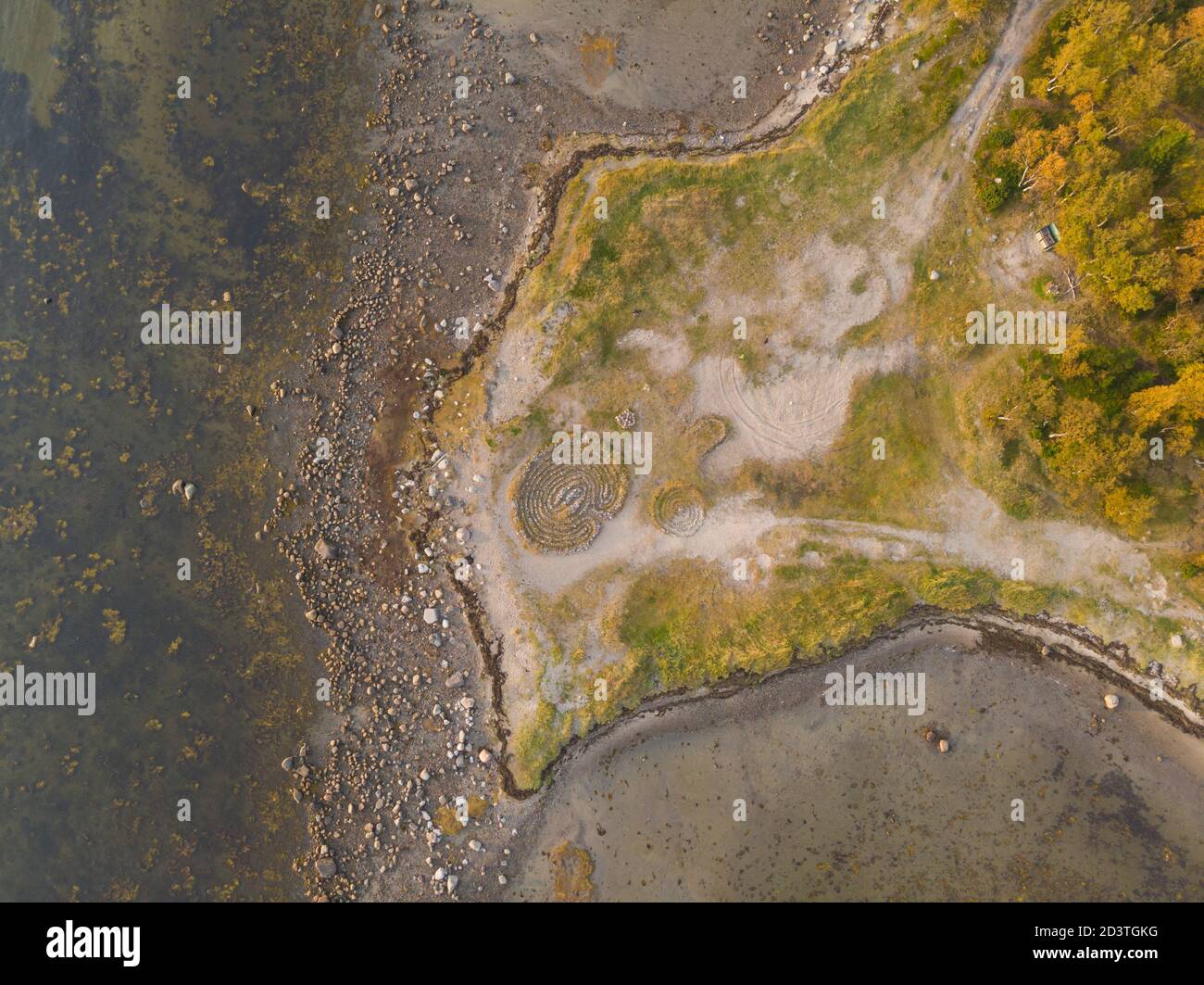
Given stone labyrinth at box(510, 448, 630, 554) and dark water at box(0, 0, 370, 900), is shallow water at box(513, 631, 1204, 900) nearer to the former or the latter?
stone labyrinth at box(510, 448, 630, 554)

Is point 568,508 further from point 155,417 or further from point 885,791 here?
point 155,417

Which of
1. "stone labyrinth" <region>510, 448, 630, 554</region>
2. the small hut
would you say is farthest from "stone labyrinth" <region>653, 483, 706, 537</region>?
the small hut

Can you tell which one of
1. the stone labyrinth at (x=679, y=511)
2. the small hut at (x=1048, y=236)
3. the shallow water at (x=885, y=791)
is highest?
the small hut at (x=1048, y=236)

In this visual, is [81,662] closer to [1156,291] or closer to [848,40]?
[848,40]

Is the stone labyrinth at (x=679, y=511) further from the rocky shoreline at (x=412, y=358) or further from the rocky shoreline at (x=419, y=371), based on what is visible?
the rocky shoreline at (x=412, y=358)

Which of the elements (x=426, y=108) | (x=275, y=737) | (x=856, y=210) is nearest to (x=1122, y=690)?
Answer: (x=856, y=210)

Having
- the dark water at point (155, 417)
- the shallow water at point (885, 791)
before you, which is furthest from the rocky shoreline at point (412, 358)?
the shallow water at point (885, 791)
